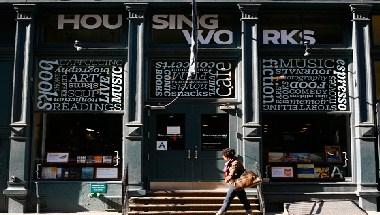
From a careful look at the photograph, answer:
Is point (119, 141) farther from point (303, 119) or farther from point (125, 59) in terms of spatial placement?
point (303, 119)

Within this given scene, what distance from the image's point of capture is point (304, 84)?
1300cm

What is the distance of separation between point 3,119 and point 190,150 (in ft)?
15.8

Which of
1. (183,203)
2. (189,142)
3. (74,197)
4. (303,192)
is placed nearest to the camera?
(183,203)

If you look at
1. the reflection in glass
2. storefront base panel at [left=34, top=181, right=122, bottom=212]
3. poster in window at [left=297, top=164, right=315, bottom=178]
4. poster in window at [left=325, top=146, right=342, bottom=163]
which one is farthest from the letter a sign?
poster in window at [left=325, top=146, right=342, bottom=163]

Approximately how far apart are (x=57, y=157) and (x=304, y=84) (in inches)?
260

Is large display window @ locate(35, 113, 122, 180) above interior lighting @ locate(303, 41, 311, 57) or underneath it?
underneath

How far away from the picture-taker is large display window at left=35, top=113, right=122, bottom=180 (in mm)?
12719

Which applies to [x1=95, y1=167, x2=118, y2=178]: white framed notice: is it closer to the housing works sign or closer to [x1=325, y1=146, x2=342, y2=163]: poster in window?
the housing works sign

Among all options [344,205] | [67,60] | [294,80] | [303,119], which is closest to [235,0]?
[294,80]

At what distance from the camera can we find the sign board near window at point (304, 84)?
12.9 metres

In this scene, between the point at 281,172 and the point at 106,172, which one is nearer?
the point at 106,172

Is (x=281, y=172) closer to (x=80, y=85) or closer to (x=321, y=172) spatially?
(x=321, y=172)

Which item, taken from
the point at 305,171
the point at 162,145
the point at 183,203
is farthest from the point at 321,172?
the point at 162,145

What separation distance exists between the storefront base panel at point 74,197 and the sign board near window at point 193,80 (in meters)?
2.71
